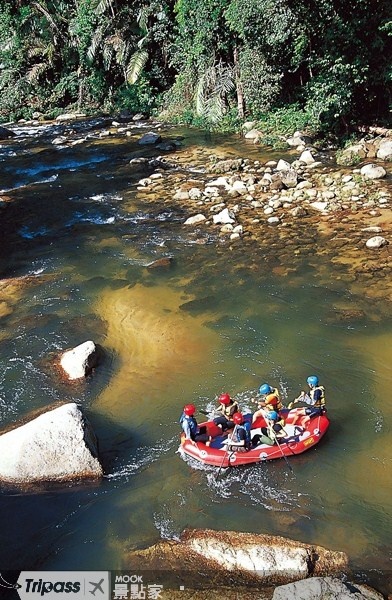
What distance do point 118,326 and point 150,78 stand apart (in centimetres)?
2464

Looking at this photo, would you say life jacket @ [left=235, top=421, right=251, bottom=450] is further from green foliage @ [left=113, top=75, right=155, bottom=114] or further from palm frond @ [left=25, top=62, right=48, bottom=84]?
palm frond @ [left=25, top=62, right=48, bottom=84]

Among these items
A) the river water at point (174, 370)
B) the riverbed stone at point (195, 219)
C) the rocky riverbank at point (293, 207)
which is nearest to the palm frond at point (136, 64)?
the rocky riverbank at point (293, 207)

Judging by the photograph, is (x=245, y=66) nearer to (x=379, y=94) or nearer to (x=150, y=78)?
(x=379, y=94)

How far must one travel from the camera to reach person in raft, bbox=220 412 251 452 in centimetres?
808

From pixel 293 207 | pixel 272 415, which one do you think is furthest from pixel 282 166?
pixel 272 415

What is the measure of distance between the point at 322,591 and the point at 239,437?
2.71 m

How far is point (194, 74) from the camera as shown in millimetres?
28203

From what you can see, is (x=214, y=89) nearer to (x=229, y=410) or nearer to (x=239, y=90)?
(x=239, y=90)

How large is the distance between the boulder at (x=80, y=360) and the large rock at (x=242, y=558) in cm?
406

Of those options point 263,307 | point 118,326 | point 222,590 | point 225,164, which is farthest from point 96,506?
point 225,164

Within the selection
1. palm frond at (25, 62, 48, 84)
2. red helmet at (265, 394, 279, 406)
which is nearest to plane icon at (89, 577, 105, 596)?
red helmet at (265, 394, 279, 406)

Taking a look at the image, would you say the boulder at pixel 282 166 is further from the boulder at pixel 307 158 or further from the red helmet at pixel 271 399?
the red helmet at pixel 271 399

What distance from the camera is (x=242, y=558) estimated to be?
6477 mm

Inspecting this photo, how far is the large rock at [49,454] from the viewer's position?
7.79 m
